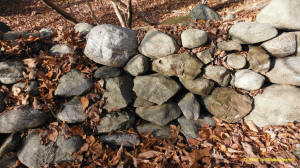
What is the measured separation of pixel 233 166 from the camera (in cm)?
246

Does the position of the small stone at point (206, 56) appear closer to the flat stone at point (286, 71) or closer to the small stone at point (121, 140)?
the flat stone at point (286, 71)

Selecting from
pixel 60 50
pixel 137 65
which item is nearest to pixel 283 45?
pixel 137 65

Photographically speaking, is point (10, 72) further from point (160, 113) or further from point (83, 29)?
point (160, 113)

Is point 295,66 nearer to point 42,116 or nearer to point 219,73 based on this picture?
point 219,73

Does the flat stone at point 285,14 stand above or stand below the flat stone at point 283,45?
above

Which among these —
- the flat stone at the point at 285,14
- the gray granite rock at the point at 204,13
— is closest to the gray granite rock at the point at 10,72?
the flat stone at the point at 285,14

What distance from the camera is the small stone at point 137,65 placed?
2891mm

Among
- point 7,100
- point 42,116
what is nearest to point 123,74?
point 42,116

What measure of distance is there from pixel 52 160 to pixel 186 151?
2.04 metres

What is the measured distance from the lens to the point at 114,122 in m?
2.88

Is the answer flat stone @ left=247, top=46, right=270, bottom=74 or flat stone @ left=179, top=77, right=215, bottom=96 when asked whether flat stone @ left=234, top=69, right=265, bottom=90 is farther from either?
flat stone @ left=179, top=77, right=215, bottom=96

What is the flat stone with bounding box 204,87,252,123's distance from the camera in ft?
9.70

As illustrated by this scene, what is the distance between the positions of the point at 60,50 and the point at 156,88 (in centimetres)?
176

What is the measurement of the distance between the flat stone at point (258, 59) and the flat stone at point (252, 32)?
0.15 m
